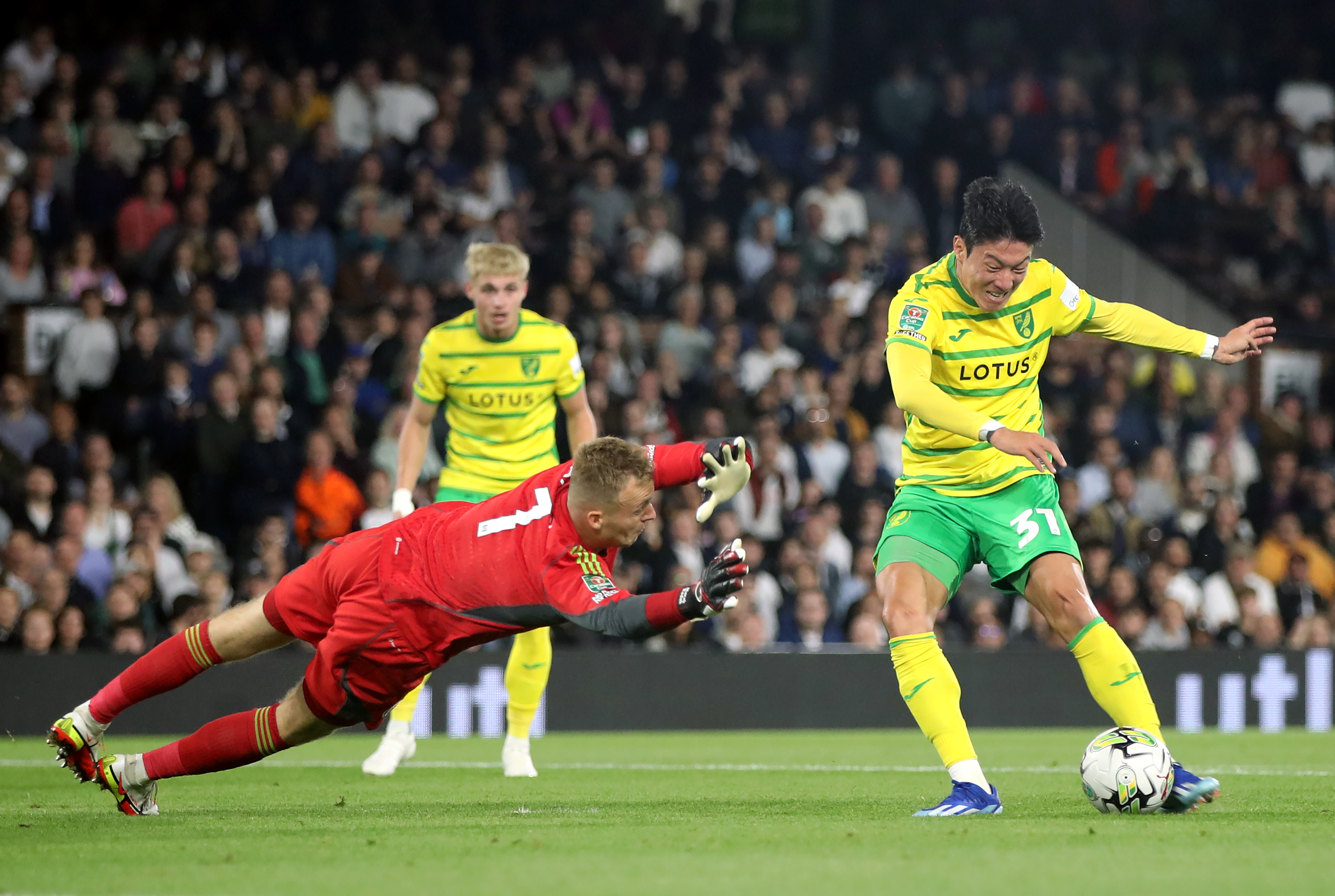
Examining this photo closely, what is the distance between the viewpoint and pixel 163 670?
21.1 feet

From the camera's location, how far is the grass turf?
453 centimetres

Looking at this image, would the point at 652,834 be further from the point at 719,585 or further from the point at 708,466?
the point at 708,466

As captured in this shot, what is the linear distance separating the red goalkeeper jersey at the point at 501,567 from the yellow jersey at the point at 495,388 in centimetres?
247

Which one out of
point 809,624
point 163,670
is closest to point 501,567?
point 163,670

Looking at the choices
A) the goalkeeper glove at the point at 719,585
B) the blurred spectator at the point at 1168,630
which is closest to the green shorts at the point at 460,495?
the goalkeeper glove at the point at 719,585

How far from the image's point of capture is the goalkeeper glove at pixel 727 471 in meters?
5.92

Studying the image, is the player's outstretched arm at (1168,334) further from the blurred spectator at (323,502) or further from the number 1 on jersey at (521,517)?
the blurred spectator at (323,502)

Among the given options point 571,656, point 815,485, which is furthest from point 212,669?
point 815,485

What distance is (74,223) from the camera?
14.3m

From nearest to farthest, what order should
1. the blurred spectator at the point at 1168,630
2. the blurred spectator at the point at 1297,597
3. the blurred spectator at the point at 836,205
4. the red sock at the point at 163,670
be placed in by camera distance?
1. the red sock at the point at 163,670
2. the blurred spectator at the point at 1168,630
3. the blurred spectator at the point at 1297,597
4. the blurred spectator at the point at 836,205

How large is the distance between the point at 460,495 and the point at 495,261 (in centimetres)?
120

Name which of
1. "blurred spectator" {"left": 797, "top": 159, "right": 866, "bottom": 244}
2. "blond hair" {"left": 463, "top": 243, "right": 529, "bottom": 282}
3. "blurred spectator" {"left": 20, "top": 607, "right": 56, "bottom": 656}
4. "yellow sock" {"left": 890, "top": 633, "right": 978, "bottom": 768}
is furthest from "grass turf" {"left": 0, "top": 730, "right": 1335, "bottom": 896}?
"blurred spectator" {"left": 797, "top": 159, "right": 866, "bottom": 244}

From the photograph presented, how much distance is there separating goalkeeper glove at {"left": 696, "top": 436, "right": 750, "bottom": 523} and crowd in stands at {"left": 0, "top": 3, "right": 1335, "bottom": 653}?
681 centimetres

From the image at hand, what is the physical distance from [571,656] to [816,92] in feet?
31.0
